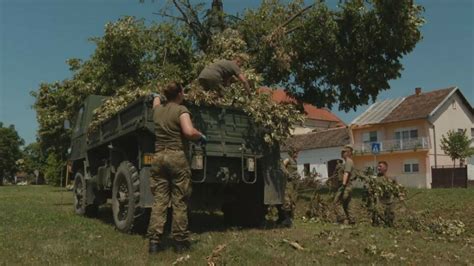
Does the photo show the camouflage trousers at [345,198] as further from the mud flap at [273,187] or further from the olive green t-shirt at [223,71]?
the olive green t-shirt at [223,71]

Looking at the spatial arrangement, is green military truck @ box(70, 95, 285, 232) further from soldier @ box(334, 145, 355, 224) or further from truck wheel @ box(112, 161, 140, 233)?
soldier @ box(334, 145, 355, 224)

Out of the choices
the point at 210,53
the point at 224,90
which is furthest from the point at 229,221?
the point at 210,53

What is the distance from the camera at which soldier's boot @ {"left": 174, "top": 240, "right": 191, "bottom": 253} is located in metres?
6.31

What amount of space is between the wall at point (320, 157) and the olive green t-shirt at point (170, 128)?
148 feet

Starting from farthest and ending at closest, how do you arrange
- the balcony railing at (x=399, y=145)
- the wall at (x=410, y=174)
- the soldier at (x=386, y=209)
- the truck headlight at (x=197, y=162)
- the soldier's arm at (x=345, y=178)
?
the balcony railing at (x=399, y=145) < the wall at (x=410, y=174) < the soldier's arm at (x=345, y=178) < the soldier at (x=386, y=209) < the truck headlight at (x=197, y=162)

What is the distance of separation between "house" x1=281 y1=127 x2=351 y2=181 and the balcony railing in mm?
1488

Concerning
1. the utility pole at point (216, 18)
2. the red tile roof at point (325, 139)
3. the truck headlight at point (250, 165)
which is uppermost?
the utility pole at point (216, 18)

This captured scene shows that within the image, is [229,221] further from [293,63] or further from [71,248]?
[293,63]

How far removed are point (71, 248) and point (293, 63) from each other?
45.3 ft

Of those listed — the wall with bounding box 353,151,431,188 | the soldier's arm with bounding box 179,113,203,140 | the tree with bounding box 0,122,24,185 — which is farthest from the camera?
the tree with bounding box 0,122,24,185

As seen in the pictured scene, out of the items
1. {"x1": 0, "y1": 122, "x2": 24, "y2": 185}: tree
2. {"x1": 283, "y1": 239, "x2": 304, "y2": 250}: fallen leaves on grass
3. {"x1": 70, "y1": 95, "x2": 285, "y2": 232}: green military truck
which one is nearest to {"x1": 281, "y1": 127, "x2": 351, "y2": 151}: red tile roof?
{"x1": 70, "y1": 95, "x2": 285, "y2": 232}: green military truck

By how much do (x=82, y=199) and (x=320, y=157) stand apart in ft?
142

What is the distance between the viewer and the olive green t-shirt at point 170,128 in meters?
6.41

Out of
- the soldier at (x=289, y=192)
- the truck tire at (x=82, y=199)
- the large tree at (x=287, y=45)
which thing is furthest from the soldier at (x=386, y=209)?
the large tree at (x=287, y=45)
